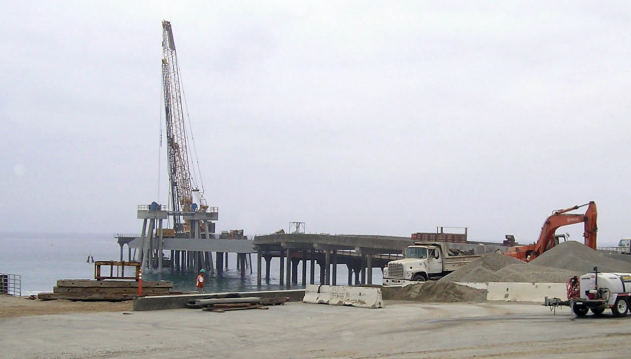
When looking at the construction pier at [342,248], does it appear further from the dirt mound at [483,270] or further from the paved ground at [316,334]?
the paved ground at [316,334]

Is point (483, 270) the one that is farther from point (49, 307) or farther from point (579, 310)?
point (49, 307)

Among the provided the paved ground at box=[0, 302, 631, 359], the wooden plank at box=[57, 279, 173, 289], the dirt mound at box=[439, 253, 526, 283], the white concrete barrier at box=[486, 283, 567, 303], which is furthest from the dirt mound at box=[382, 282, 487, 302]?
the wooden plank at box=[57, 279, 173, 289]

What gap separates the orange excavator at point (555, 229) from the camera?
41.9 m

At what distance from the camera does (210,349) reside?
646 inches

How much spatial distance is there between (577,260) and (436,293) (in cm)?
1058

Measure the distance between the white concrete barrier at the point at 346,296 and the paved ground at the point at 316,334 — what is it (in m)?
1.84

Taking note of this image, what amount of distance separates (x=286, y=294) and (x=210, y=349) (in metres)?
12.7

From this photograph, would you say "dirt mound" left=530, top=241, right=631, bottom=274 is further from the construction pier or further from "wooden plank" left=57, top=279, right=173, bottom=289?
"wooden plank" left=57, top=279, right=173, bottom=289

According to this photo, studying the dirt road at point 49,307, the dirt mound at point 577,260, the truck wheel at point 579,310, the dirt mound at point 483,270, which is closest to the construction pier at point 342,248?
the dirt mound at point 577,260

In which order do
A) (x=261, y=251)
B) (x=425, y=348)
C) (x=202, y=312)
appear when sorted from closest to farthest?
→ 1. (x=425, y=348)
2. (x=202, y=312)
3. (x=261, y=251)

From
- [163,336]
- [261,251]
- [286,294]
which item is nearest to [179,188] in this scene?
[261,251]

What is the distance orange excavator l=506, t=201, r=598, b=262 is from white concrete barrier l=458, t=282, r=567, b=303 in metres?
14.5

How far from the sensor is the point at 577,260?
3766 cm

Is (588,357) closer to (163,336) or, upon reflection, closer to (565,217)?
(163,336)
